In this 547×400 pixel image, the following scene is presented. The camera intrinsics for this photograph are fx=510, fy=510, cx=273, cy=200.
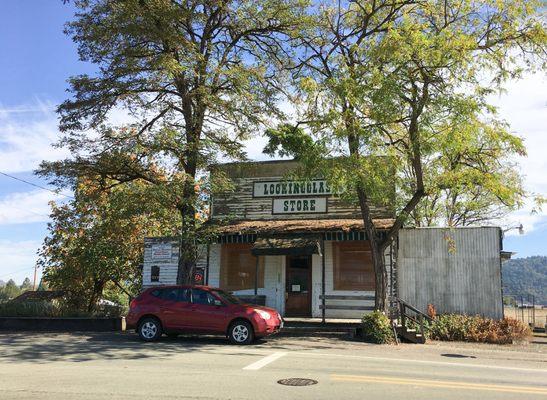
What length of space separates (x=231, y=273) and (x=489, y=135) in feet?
37.1

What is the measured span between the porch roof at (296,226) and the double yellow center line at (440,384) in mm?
9200

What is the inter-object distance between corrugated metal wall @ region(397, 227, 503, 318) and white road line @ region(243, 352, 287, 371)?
8.46 metres

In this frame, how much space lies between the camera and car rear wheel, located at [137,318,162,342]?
558 inches

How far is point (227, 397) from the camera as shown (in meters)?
7.18

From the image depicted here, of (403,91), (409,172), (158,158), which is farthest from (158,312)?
(409,172)

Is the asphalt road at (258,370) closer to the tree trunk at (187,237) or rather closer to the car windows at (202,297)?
the car windows at (202,297)

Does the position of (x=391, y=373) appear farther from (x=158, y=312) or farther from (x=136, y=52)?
(x=136, y=52)

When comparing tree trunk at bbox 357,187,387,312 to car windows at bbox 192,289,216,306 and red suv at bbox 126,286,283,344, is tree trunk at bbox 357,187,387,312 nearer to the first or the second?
red suv at bbox 126,286,283,344

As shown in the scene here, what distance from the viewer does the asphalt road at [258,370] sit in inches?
300

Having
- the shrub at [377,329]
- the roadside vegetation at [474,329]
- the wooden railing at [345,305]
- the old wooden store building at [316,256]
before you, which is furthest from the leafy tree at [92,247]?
the roadside vegetation at [474,329]

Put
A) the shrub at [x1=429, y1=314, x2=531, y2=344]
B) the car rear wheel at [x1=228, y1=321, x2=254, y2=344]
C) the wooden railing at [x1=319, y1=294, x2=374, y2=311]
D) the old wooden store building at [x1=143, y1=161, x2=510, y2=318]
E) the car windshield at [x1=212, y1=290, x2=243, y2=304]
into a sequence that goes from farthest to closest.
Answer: the old wooden store building at [x1=143, y1=161, x2=510, y2=318]
the wooden railing at [x1=319, y1=294, x2=374, y2=311]
the shrub at [x1=429, y1=314, x2=531, y2=344]
the car windshield at [x1=212, y1=290, x2=243, y2=304]
the car rear wheel at [x1=228, y1=321, x2=254, y2=344]

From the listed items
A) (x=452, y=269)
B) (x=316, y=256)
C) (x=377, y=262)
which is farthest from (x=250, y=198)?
(x=452, y=269)

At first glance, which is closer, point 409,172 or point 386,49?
point 386,49

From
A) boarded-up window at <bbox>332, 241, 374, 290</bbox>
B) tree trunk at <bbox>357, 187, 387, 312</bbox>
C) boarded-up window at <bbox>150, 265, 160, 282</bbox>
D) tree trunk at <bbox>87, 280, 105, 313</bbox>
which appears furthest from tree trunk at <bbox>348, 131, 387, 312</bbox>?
tree trunk at <bbox>87, 280, 105, 313</bbox>
